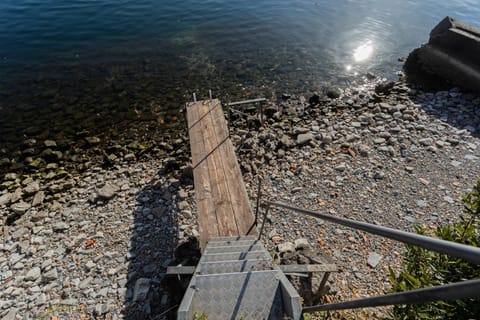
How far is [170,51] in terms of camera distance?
61.2ft

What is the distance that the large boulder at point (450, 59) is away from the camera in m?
13.1

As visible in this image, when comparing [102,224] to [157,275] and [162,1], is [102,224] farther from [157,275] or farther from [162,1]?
[162,1]

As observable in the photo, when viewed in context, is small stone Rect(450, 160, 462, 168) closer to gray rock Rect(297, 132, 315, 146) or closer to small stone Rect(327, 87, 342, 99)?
gray rock Rect(297, 132, 315, 146)

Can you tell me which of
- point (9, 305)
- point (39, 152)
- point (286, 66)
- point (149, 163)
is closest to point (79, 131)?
point (39, 152)

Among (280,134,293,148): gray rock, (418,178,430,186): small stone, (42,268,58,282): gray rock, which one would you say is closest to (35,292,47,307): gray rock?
(42,268,58,282): gray rock

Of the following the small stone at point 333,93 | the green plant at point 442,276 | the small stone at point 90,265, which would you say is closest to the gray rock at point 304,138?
the small stone at point 333,93

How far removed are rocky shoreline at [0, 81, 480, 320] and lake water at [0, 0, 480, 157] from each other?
11.5ft

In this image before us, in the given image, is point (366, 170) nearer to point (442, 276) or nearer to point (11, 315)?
point (442, 276)

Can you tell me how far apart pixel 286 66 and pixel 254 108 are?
550 centimetres

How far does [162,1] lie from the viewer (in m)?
26.0

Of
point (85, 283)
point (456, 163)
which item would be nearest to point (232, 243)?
point (85, 283)

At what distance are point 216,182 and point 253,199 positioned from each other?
2153mm

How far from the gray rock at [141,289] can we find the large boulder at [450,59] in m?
Answer: 16.1

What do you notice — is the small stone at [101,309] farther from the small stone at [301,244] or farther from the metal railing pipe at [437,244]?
the metal railing pipe at [437,244]
